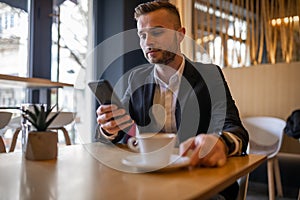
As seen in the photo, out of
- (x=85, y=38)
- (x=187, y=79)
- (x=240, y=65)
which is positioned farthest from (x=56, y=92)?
(x=187, y=79)

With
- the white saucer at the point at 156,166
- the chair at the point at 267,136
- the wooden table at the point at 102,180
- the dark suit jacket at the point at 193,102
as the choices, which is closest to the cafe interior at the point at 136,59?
the chair at the point at 267,136

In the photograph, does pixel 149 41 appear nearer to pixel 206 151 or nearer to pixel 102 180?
pixel 206 151

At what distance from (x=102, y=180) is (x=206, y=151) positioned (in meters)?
0.27

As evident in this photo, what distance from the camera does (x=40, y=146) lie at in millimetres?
799

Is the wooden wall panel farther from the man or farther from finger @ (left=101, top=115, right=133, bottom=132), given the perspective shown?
finger @ (left=101, top=115, right=133, bottom=132)

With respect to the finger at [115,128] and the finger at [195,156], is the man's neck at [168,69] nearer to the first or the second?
the finger at [115,128]

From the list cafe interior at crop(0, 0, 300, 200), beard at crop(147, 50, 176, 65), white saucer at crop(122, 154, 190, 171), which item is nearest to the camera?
white saucer at crop(122, 154, 190, 171)

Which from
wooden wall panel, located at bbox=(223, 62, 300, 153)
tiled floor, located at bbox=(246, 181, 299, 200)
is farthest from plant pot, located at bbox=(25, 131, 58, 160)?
wooden wall panel, located at bbox=(223, 62, 300, 153)

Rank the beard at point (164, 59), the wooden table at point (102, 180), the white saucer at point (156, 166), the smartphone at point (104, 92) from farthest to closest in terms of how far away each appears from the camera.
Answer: the beard at point (164, 59) < the smartphone at point (104, 92) < the white saucer at point (156, 166) < the wooden table at point (102, 180)

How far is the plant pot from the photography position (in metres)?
0.80

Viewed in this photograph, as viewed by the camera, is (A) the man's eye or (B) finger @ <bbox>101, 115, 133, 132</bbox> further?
(A) the man's eye

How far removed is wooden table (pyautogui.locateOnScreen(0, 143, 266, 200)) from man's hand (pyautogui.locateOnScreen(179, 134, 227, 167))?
0.02 meters

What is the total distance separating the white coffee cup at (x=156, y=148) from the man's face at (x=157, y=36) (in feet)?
1.70

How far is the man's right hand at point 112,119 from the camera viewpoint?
0.94 metres
